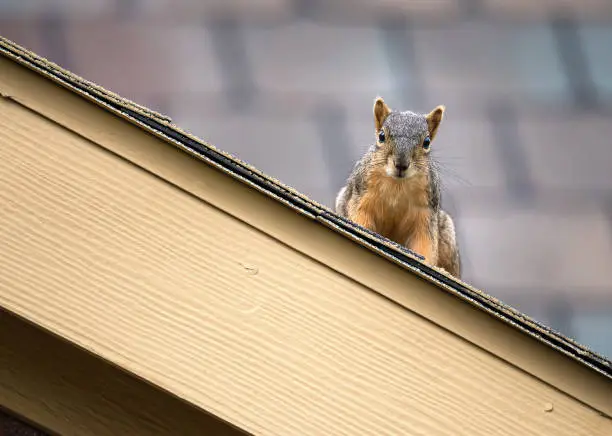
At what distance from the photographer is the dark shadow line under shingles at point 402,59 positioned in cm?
593

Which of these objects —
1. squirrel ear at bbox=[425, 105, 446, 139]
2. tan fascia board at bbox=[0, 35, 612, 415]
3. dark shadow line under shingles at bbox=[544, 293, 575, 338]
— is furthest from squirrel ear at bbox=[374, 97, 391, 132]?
tan fascia board at bbox=[0, 35, 612, 415]

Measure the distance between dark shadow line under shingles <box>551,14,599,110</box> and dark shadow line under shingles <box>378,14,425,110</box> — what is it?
760 millimetres

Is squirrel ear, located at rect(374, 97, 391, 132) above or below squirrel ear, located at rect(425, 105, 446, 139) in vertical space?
below

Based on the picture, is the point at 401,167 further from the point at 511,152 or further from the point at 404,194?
the point at 511,152

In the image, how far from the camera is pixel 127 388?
252 centimetres

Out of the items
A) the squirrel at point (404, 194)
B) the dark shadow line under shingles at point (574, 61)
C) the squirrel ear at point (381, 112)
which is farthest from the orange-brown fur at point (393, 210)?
the dark shadow line under shingles at point (574, 61)

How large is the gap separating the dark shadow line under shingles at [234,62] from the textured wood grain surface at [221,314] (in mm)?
3467

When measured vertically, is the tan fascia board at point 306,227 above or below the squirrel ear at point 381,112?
below

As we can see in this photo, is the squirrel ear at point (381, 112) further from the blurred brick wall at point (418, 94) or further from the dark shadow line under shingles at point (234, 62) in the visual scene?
the dark shadow line under shingles at point (234, 62)

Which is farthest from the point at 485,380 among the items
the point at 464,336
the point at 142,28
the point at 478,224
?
the point at 142,28

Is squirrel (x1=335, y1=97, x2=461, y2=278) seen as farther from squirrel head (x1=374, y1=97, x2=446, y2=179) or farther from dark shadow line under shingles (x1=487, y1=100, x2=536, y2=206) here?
dark shadow line under shingles (x1=487, y1=100, x2=536, y2=206)

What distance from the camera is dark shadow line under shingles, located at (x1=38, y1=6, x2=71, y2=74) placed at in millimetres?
5785

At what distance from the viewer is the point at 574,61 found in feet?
19.9

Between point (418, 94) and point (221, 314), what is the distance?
12.4 ft
